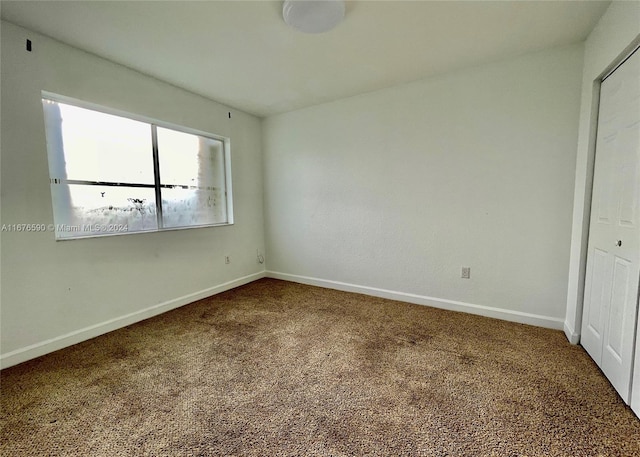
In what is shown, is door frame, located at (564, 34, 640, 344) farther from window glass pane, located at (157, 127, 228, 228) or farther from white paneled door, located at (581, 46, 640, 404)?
window glass pane, located at (157, 127, 228, 228)

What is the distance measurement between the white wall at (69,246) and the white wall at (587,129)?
372 cm

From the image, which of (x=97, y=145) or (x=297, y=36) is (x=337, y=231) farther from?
(x=97, y=145)

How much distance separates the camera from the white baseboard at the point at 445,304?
2531 mm

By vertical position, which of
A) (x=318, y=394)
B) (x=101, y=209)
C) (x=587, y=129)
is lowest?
(x=318, y=394)

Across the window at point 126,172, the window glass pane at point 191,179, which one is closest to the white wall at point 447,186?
the window glass pane at point 191,179

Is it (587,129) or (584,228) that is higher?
(587,129)

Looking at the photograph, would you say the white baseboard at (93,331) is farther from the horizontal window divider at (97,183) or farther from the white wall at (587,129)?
the white wall at (587,129)

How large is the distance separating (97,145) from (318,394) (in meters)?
2.90

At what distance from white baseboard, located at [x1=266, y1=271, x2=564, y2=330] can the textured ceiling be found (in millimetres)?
2435

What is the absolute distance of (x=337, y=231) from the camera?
365cm

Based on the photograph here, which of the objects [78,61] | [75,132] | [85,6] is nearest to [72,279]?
[75,132]

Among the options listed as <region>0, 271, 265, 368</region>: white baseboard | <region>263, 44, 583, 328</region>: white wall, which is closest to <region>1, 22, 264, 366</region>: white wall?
<region>0, 271, 265, 368</region>: white baseboard

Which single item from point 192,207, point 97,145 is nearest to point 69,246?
point 97,145

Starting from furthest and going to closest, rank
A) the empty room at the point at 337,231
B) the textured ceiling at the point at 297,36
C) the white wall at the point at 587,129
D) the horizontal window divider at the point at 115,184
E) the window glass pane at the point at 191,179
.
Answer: the window glass pane at the point at 191,179
the horizontal window divider at the point at 115,184
the textured ceiling at the point at 297,36
the white wall at the point at 587,129
the empty room at the point at 337,231
